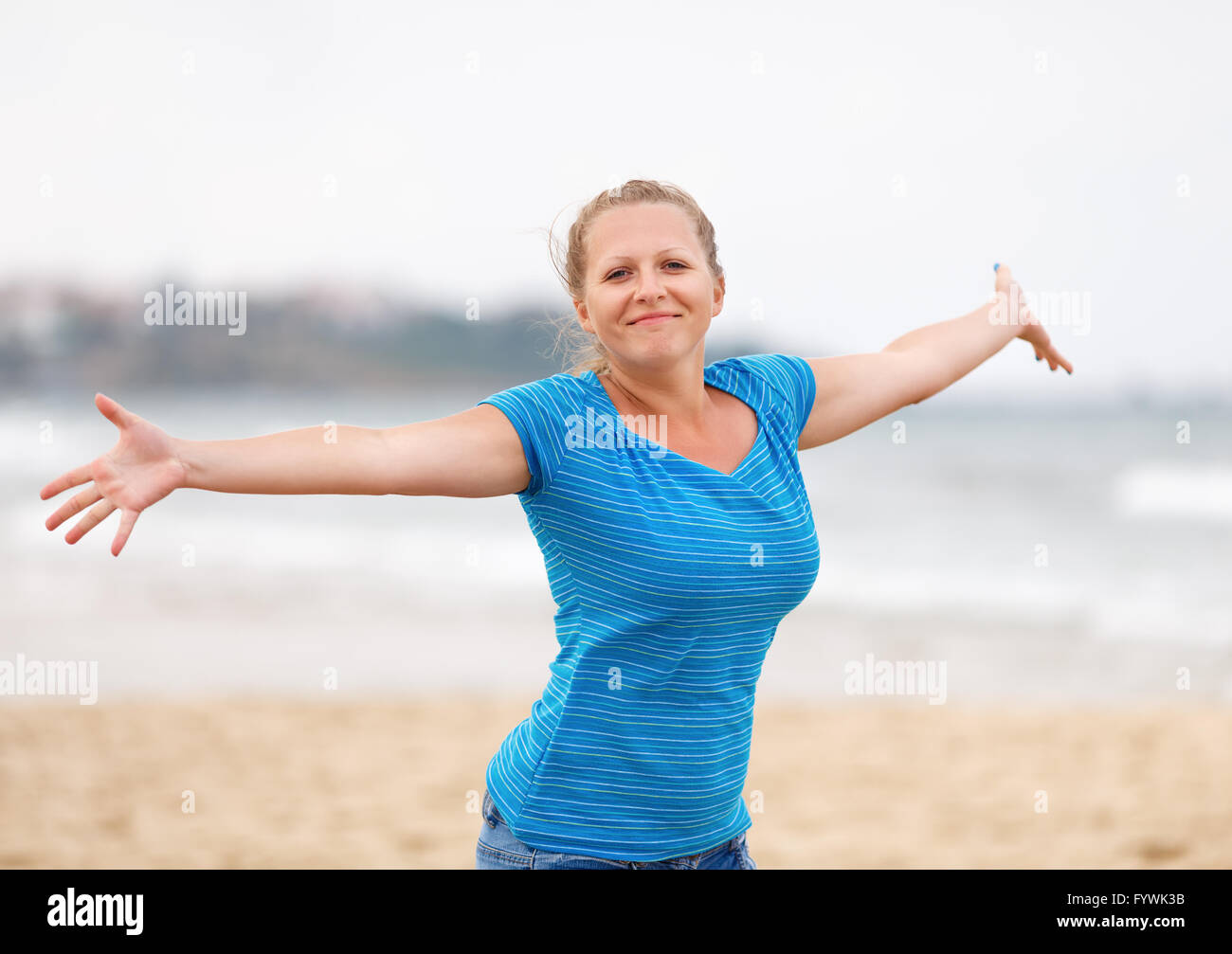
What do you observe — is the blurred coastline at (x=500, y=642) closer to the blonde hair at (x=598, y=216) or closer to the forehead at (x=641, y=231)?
the blonde hair at (x=598, y=216)

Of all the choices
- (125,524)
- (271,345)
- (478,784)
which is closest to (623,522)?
(125,524)

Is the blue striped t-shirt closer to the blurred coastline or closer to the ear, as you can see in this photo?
the ear

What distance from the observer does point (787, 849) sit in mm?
4883

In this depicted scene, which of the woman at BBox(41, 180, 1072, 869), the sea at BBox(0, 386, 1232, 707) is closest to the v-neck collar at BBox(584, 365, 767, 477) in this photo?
the woman at BBox(41, 180, 1072, 869)

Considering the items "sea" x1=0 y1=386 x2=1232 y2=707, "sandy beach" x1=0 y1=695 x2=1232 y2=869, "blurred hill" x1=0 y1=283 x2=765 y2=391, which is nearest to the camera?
"sandy beach" x1=0 y1=695 x2=1232 y2=869

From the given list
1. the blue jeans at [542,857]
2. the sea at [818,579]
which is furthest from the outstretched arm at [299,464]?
the sea at [818,579]

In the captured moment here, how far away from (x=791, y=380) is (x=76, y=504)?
134 cm

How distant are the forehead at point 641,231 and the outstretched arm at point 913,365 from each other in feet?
1.57

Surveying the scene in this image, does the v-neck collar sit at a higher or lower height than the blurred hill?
lower

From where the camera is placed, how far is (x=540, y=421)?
181 cm

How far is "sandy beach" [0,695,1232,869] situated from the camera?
15.9 feet

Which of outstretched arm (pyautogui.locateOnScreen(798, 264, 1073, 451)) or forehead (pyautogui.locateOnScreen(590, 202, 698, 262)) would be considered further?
outstretched arm (pyautogui.locateOnScreen(798, 264, 1073, 451))

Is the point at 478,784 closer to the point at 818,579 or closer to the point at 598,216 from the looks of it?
the point at 598,216

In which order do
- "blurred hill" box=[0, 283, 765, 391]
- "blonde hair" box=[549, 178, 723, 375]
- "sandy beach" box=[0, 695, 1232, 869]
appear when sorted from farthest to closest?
"blurred hill" box=[0, 283, 765, 391]
"sandy beach" box=[0, 695, 1232, 869]
"blonde hair" box=[549, 178, 723, 375]
